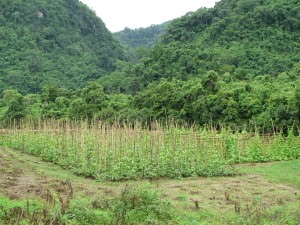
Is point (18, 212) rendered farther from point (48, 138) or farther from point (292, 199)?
point (48, 138)

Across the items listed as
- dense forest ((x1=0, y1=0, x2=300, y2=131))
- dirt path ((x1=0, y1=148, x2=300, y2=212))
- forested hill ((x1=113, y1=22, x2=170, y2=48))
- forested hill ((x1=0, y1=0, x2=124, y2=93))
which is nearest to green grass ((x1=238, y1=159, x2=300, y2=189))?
dirt path ((x1=0, y1=148, x2=300, y2=212))

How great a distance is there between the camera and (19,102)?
33094 mm

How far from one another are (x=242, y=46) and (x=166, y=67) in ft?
27.3

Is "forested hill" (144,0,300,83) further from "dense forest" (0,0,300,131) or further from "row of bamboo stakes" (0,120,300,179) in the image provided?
"row of bamboo stakes" (0,120,300,179)

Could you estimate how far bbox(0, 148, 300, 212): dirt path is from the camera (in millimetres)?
10000

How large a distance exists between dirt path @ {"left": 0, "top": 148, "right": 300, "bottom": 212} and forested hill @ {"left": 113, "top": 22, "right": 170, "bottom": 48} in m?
85.4

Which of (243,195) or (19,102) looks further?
(19,102)

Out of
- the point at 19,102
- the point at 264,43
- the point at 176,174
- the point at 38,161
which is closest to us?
the point at 176,174

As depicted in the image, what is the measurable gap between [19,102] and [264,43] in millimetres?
24951

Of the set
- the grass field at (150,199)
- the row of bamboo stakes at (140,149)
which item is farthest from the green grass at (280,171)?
the row of bamboo stakes at (140,149)

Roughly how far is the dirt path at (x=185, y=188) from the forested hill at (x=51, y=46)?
1623 inches

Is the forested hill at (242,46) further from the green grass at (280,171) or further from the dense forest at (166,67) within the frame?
the green grass at (280,171)

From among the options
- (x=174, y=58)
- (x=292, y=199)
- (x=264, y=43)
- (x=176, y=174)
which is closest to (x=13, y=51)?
(x=174, y=58)

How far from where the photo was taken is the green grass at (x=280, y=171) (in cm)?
1341
